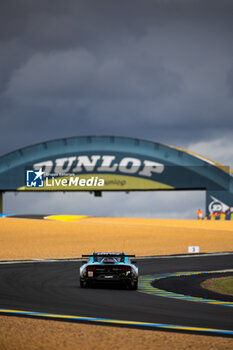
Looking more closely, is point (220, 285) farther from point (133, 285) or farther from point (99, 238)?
point (99, 238)

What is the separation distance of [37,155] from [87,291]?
52755 millimetres

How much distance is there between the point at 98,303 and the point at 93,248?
97.5 feet

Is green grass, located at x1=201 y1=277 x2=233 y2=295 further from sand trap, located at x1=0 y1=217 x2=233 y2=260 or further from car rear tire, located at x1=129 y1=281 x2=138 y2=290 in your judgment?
sand trap, located at x1=0 y1=217 x2=233 y2=260

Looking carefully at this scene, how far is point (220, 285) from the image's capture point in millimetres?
22922

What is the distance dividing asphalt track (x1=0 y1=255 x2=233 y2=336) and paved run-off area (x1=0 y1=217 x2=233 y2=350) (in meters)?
1.50

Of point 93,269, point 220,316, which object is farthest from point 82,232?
point 220,316

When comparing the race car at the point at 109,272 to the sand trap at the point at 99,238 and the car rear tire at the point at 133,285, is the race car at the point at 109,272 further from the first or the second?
the sand trap at the point at 99,238

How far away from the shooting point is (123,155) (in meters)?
69.5

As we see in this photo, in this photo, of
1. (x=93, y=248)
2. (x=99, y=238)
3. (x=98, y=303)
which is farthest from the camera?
(x=99, y=238)

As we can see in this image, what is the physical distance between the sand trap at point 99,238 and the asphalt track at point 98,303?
15561 mm

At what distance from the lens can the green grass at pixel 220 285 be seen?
21281 millimetres
